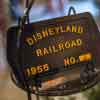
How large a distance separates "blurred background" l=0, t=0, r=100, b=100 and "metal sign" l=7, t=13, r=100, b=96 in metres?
0.02

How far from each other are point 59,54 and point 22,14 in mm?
182

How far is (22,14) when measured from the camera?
93 centimetres

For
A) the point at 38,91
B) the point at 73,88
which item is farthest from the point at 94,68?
the point at 38,91

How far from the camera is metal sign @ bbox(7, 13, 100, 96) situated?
3.08 feet

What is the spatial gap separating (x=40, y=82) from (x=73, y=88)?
0.38 feet

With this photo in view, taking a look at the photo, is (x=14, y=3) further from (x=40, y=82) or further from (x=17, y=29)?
(x=40, y=82)

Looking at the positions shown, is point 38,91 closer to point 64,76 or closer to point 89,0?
point 64,76

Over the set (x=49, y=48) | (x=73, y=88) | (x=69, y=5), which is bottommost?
(x=73, y=88)

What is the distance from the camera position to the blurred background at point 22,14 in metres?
0.93

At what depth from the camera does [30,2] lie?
3.05ft

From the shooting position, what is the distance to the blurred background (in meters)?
0.93

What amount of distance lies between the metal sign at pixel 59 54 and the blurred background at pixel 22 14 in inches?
0.9

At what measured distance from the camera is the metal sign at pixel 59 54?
0.94 metres

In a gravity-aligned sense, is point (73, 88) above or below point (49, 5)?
below
